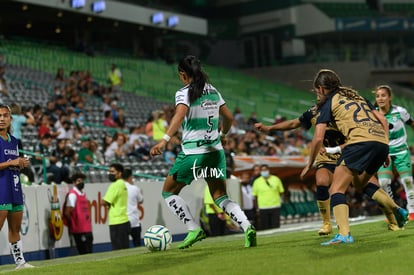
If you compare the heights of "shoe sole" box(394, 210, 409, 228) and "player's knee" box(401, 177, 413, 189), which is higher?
"player's knee" box(401, 177, 413, 189)

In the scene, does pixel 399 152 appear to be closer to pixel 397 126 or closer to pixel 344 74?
pixel 397 126

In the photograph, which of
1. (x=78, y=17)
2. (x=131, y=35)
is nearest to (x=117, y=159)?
(x=78, y=17)

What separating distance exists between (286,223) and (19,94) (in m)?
8.97

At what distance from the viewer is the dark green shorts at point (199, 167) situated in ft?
36.6

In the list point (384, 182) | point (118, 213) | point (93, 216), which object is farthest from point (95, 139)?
point (384, 182)

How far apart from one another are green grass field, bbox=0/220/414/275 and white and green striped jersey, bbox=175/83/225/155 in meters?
1.31

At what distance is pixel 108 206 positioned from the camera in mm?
18891

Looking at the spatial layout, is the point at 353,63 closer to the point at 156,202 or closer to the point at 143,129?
the point at 143,129

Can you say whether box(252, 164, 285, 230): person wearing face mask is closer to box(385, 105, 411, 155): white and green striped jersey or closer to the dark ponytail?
box(385, 105, 411, 155): white and green striped jersey

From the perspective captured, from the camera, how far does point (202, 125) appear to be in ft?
36.7

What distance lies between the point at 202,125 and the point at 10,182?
2644 mm

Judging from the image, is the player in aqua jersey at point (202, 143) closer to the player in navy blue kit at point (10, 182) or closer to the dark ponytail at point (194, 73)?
the dark ponytail at point (194, 73)

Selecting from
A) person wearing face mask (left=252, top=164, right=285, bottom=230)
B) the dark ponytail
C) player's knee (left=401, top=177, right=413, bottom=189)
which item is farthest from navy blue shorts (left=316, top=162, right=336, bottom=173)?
person wearing face mask (left=252, top=164, right=285, bottom=230)

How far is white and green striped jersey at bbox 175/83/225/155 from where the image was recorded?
1114 cm
